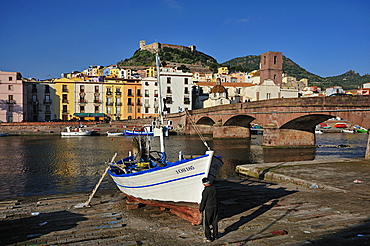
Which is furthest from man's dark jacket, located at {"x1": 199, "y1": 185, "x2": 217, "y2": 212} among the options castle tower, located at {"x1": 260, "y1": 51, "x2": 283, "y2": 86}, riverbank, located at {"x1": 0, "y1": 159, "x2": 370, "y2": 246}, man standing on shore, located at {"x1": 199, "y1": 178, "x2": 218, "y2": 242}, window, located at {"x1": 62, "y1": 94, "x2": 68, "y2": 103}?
castle tower, located at {"x1": 260, "y1": 51, "x2": 283, "y2": 86}

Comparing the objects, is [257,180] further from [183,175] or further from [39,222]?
[39,222]

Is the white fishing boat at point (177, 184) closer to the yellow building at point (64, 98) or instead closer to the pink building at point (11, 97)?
the pink building at point (11, 97)

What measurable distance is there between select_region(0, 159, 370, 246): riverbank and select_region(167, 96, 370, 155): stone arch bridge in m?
15.0

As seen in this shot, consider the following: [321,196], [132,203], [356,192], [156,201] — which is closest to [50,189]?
[132,203]

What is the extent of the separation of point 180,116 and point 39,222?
6340cm

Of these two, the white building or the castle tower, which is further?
the castle tower

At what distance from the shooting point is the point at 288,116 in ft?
127

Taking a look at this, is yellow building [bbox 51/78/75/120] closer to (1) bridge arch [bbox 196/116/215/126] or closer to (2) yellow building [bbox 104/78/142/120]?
(2) yellow building [bbox 104/78/142/120]

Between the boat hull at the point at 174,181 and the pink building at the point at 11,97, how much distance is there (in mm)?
77943

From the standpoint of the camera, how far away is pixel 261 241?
8750mm

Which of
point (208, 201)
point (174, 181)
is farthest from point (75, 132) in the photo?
point (208, 201)

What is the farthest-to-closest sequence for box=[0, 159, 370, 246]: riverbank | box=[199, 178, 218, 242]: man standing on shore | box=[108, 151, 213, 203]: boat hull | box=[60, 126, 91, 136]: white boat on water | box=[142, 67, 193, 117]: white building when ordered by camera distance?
box=[142, 67, 193, 117]: white building, box=[60, 126, 91, 136]: white boat on water, box=[108, 151, 213, 203]: boat hull, box=[0, 159, 370, 246]: riverbank, box=[199, 178, 218, 242]: man standing on shore

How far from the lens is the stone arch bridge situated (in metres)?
31.8

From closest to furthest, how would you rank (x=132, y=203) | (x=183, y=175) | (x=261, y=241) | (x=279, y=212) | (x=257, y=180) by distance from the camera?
1. (x=261, y=241)
2. (x=183, y=175)
3. (x=279, y=212)
4. (x=132, y=203)
5. (x=257, y=180)
